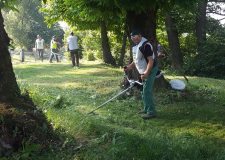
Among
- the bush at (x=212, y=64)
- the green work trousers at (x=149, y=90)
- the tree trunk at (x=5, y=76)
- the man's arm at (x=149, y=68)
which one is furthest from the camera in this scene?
the bush at (x=212, y=64)

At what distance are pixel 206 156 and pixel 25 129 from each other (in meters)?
2.95

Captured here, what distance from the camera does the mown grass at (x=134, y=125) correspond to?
7738mm

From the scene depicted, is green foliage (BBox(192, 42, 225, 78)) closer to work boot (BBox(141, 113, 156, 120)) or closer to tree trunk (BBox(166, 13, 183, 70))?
tree trunk (BBox(166, 13, 183, 70))

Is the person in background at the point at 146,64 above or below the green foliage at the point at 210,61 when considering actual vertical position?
above

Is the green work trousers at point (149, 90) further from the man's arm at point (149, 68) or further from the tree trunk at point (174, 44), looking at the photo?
the tree trunk at point (174, 44)

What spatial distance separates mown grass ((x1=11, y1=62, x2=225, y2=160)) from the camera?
7.74 meters

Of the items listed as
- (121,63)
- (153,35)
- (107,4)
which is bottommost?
(121,63)

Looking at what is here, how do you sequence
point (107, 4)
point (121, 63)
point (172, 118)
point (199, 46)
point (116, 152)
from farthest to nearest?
point (121, 63)
point (199, 46)
point (107, 4)
point (172, 118)
point (116, 152)

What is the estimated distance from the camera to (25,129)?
25.1 ft

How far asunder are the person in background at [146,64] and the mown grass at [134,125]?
0.36 metres

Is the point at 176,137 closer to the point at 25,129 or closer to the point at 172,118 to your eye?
the point at 172,118

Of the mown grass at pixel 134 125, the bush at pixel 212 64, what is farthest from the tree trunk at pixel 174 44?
the mown grass at pixel 134 125

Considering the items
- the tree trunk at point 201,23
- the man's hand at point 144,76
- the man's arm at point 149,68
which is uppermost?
the tree trunk at point 201,23

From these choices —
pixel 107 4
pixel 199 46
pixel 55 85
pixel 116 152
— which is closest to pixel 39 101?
pixel 107 4
